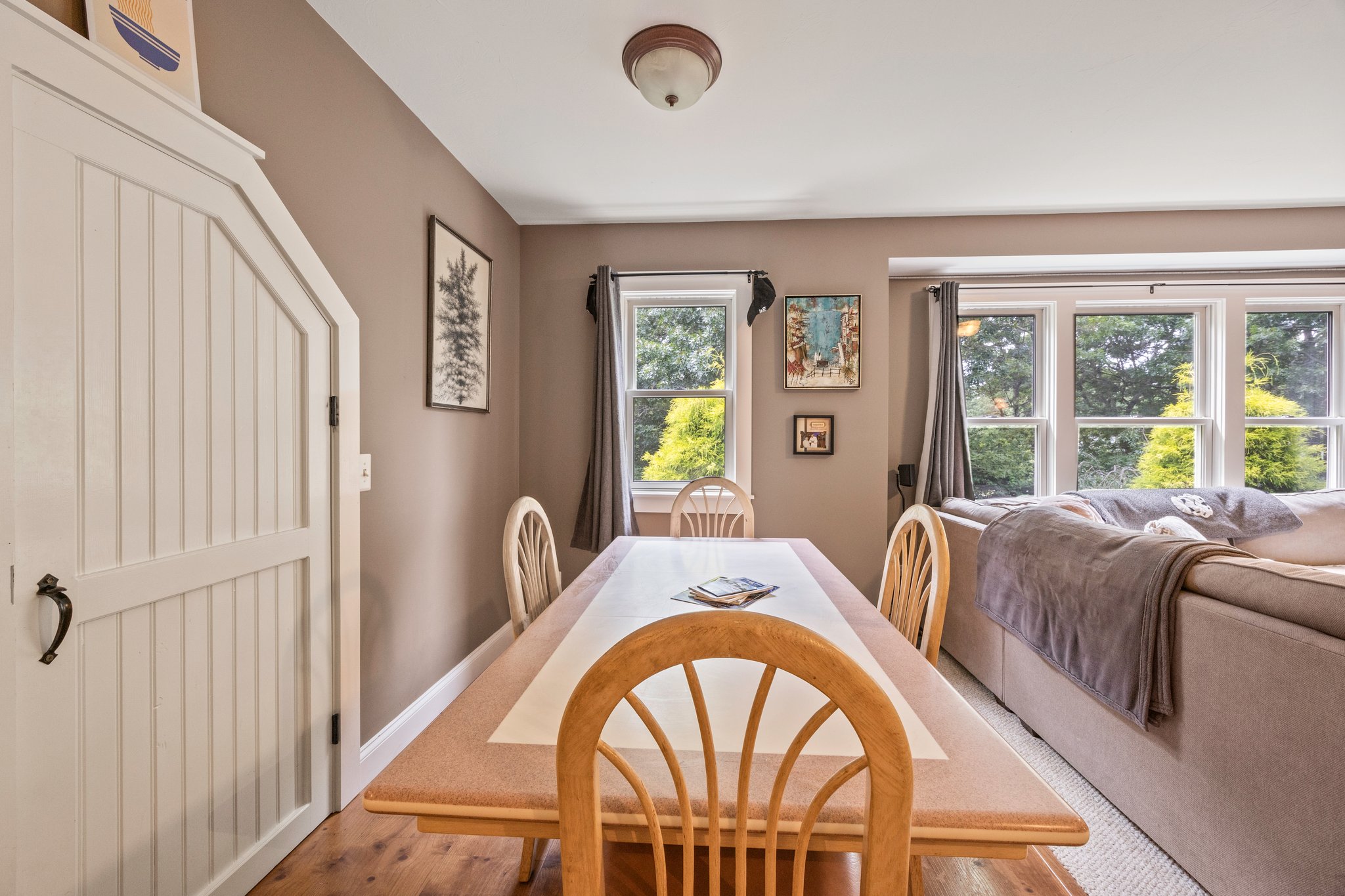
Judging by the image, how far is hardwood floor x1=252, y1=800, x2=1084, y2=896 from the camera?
1.44 metres

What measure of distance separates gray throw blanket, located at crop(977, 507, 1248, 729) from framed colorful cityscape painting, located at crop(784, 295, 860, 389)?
1270 millimetres

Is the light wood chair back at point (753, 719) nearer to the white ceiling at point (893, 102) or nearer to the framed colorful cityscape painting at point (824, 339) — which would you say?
the white ceiling at point (893, 102)

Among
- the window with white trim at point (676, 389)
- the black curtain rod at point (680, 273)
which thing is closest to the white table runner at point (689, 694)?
the window with white trim at point (676, 389)

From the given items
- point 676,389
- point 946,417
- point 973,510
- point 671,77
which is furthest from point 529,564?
point 946,417

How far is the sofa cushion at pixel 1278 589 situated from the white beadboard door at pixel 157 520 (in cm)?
249

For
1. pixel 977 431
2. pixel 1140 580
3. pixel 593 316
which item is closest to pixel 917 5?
pixel 1140 580

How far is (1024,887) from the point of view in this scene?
1.45m

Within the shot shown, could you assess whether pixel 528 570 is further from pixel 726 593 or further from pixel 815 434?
pixel 815 434

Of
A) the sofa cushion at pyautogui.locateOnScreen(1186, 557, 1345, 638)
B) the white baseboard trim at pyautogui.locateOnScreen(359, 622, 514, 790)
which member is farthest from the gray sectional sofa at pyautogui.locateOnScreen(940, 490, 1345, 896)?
the white baseboard trim at pyautogui.locateOnScreen(359, 622, 514, 790)

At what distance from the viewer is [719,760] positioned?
787mm

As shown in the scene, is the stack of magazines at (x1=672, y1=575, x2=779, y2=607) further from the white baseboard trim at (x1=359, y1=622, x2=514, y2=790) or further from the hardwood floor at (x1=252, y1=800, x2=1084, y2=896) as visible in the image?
the hardwood floor at (x1=252, y1=800, x2=1084, y2=896)

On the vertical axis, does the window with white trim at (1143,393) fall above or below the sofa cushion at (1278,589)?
above

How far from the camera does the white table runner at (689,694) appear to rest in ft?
2.75

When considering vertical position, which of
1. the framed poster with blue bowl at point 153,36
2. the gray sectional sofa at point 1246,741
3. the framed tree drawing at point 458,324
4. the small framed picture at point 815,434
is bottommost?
the gray sectional sofa at point 1246,741
